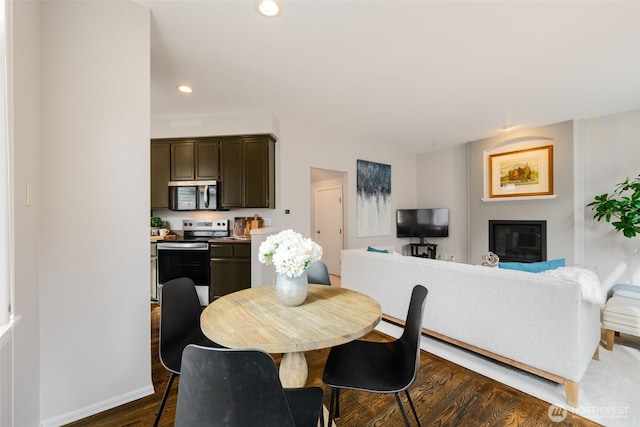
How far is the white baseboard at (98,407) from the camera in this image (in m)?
1.57

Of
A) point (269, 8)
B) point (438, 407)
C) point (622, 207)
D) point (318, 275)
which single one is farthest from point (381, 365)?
point (622, 207)

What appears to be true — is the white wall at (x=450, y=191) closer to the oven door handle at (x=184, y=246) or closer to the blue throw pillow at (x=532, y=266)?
the blue throw pillow at (x=532, y=266)

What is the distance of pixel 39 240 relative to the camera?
5.06 feet

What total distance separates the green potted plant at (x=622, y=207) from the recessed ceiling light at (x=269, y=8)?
4615 mm

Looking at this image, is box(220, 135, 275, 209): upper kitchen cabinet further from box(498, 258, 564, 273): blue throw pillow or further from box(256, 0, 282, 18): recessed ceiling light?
box(498, 258, 564, 273): blue throw pillow

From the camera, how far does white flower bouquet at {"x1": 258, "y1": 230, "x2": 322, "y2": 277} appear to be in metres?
1.36

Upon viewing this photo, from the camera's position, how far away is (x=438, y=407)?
1739 mm

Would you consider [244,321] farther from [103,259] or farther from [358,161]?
[358,161]

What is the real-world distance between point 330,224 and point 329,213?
0.78 ft

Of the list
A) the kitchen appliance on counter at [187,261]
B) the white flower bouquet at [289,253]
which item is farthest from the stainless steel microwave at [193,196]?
the white flower bouquet at [289,253]

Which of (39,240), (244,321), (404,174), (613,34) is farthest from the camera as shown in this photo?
(404,174)

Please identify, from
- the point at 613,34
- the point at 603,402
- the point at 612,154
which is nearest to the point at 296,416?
the point at 603,402

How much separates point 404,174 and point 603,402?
4965 mm

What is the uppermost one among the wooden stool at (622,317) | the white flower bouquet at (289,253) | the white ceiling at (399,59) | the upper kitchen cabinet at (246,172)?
the white ceiling at (399,59)
